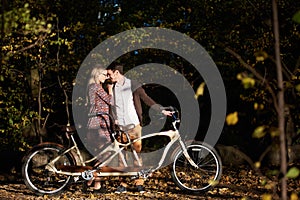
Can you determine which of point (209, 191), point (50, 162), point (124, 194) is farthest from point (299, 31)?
point (50, 162)

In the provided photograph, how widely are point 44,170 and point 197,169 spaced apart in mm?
2120

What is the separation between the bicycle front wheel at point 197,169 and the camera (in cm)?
713

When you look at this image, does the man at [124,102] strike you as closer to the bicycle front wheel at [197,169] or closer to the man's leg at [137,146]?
the man's leg at [137,146]

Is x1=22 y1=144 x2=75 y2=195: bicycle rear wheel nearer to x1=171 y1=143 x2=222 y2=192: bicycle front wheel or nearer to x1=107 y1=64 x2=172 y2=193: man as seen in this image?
x1=107 y1=64 x2=172 y2=193: man

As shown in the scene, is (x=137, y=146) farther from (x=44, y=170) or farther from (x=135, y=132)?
(x=44, y=170)

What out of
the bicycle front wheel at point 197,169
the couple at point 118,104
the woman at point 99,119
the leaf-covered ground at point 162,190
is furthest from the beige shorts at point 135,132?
the leaf-covered ground at point 162,190

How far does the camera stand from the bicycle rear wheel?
23.2 feet

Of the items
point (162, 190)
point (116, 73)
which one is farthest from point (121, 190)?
point (116, 73)

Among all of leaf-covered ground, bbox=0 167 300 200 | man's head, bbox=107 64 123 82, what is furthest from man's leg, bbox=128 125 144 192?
man's head, bbox=107 64 123 82

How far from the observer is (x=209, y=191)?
23.8ft

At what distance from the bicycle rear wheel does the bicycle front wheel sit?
1460 mm

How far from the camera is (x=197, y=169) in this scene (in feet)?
23.9

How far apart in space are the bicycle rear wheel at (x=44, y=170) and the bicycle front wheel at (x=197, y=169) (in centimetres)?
146

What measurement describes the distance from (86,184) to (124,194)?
1.96ft
